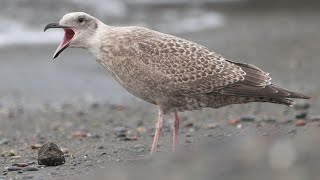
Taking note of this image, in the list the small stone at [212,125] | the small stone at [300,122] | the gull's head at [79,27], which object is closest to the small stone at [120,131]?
the small stone at [212,125]

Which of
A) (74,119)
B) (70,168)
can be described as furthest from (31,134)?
(70,168)

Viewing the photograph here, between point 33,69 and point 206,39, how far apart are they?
15.7 feet

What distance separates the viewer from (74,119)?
11.2 metres

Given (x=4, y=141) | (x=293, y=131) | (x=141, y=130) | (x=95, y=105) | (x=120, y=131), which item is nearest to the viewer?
(x=293, y=131)

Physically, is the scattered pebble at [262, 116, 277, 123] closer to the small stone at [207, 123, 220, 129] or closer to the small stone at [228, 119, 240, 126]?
the small stone at [228, 119, 240, 126]

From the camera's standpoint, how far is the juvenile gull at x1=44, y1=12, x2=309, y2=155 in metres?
7.87

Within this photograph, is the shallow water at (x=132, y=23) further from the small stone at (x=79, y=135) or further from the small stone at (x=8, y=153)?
the small stone at (x=8, y=153)

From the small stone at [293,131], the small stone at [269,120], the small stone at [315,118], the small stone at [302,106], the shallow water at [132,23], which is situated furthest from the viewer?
the shallow water at [132,23]

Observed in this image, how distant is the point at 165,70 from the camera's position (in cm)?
791

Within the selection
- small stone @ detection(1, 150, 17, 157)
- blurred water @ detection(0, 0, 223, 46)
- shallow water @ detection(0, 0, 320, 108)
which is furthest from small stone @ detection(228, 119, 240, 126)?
blurred water @ detection(0, 0, 223, 46)

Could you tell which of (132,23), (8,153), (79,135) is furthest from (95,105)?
(132,23)

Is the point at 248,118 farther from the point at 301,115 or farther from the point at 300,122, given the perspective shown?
the point at 300,122

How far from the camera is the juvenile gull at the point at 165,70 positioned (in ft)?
25.8

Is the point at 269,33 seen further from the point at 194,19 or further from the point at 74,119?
the point at 74,119
